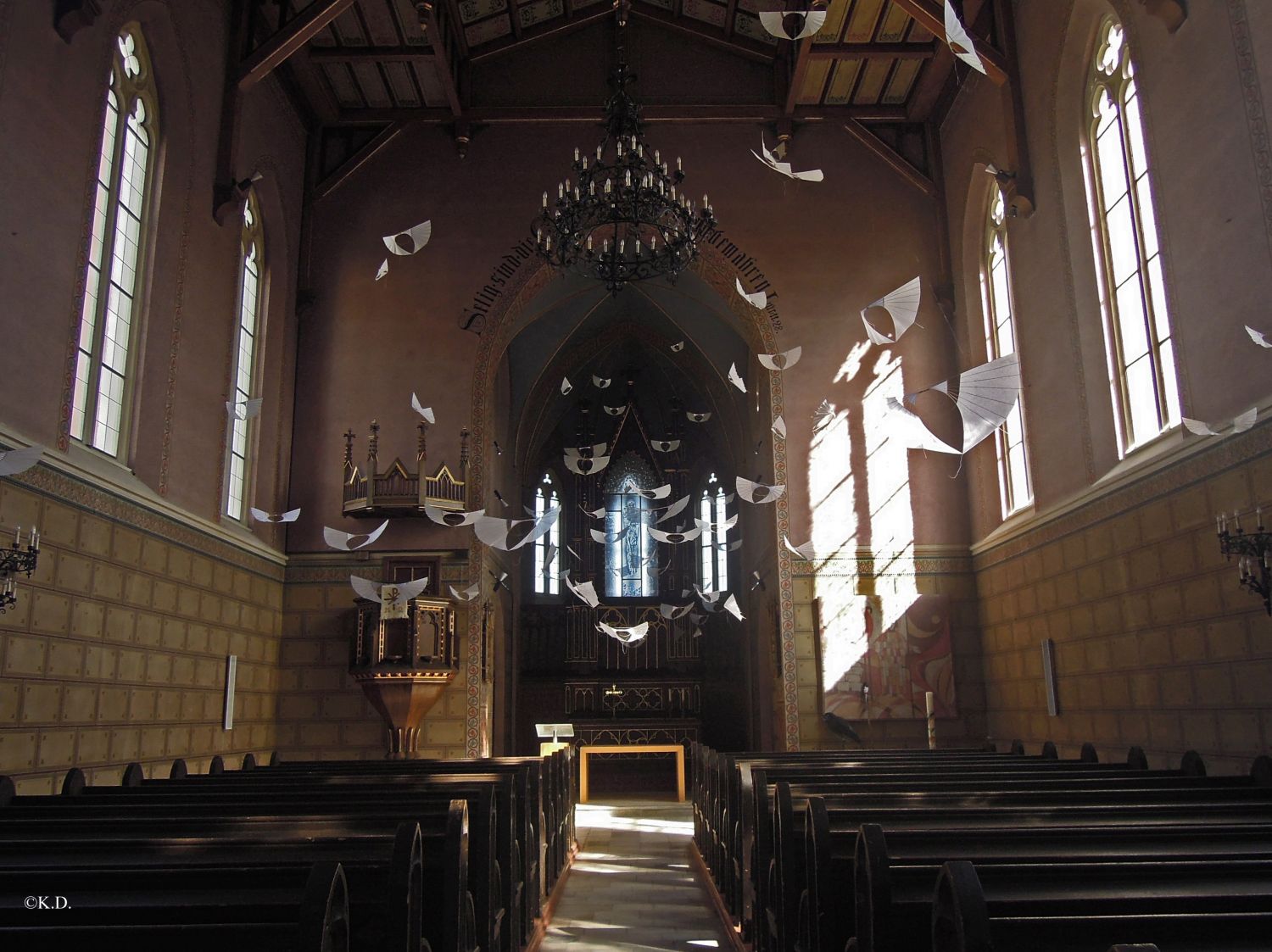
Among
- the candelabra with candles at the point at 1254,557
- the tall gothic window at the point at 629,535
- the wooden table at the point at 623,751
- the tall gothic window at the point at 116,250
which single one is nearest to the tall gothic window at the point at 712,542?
the tall gothic window at the point at 629,535

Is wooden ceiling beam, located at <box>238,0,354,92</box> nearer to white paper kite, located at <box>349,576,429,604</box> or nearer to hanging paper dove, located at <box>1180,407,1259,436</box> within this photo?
white paper kite, located at <box>349,576,429,604</box>

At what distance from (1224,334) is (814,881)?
658cm

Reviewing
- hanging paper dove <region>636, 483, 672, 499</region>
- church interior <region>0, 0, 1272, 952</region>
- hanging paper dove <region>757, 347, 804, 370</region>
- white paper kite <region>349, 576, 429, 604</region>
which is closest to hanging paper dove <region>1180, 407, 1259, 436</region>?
church interior <region>0, 0, 1272, 952</region>

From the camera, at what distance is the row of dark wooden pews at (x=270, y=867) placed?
9.23ft

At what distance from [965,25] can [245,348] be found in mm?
10608

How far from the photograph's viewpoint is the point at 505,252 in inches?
615

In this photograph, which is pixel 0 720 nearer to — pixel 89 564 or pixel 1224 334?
pixel 89 564

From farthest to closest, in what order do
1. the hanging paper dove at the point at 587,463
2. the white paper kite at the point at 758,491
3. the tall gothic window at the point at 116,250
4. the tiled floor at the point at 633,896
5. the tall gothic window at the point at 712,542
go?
the tall gothic window at the point at 712,542 → the hanging paper dove at the point at 587,463 → the white paper kite at the point at 758,491 → the tall gothic window at the point at 116,250 → the tiled floor at the point at 633,896

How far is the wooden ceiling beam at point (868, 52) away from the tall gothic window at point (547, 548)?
39.1ft

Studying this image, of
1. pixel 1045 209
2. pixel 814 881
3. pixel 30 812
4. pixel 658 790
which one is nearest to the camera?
pixel 814 881

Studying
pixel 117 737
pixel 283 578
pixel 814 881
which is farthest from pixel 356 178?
pixel 814 881

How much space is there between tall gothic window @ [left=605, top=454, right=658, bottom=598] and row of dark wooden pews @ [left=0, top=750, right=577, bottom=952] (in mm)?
16719

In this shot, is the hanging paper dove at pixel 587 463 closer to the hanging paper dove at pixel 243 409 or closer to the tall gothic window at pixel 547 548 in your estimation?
the tall gothic window at pixel 547 548

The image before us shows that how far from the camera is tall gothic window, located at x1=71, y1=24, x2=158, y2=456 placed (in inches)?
393
